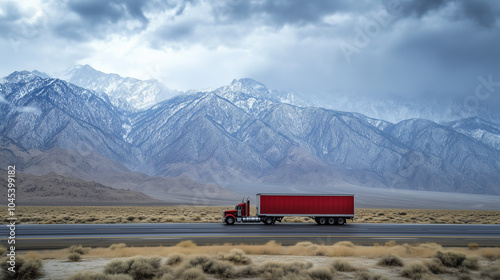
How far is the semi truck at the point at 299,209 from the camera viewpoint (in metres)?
38.8

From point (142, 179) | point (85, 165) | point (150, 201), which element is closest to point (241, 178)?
point (142, 179)

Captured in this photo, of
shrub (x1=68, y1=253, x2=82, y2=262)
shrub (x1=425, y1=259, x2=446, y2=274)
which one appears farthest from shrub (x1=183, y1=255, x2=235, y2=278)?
shrub (x1=425, y1=259, x2=446, y2=274)

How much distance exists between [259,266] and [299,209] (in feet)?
76.6

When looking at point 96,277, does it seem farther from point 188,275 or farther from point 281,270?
point 281,270

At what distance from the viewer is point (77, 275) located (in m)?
13.4

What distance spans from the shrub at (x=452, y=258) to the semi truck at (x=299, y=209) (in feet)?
69.5

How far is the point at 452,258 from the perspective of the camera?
1734 centimetres

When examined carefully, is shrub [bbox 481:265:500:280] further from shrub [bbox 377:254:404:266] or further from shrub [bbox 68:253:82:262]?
shrub [bbox 68:253:82:262]

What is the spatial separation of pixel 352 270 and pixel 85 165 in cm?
17558

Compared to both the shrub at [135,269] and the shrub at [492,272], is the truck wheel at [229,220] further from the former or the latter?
the shrub at [492,272]

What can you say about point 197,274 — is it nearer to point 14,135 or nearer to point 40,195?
point 40,195

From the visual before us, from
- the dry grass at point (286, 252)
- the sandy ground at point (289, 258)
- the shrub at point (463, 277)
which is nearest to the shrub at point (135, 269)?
the sandy ground at point (289, 258)

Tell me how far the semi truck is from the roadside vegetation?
60.7ft

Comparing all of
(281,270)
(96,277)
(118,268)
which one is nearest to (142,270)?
(118,268)
